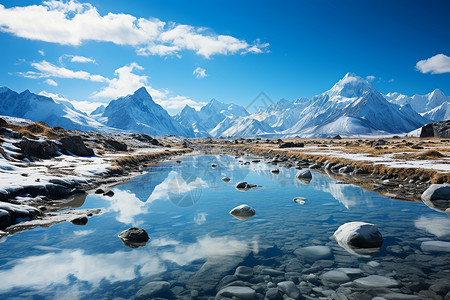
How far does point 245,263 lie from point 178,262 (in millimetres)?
2802

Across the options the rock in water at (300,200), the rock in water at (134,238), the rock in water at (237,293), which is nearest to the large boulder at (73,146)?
the rock in water at (134,238)

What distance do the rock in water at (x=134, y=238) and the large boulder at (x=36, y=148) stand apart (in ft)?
89.3

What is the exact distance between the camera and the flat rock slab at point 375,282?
312 inches

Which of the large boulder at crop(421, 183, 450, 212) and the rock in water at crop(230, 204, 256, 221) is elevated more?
the large boulder at crop(421, 183, 450, 212)

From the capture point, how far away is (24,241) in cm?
1191

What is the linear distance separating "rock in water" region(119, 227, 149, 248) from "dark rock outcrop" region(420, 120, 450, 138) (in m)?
114

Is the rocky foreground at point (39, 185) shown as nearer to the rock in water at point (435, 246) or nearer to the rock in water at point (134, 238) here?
the rock in water at point (134, 238)

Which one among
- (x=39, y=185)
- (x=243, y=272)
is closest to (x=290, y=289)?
(x=243, y=272)

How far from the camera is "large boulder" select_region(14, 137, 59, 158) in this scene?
30.9 meters

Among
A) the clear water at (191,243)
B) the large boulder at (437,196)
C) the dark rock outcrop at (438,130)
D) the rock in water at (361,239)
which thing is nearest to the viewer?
the clear water at (191,243)

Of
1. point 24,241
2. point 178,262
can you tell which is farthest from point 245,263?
point 24,241

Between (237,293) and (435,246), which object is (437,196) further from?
(237,293)

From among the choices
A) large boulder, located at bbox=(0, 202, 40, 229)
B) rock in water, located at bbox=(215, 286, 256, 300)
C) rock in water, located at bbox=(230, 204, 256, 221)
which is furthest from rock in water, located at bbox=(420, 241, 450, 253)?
large boulder, located at bbox=(0, 202, 40, 229)

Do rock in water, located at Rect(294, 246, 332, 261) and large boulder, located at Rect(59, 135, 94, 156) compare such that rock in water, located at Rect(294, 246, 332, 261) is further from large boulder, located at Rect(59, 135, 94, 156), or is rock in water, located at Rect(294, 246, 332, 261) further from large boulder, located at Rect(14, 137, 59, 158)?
large boulder, located at Rect(59, 135, 94, 156)
